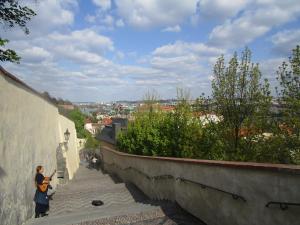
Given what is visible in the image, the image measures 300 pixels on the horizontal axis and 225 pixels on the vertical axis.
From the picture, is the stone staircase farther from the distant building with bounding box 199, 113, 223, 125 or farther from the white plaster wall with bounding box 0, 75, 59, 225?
the distant building with bounding box 199, 113, 223, 125

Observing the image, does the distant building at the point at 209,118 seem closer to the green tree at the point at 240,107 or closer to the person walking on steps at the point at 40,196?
the green tree at the point at 240,107

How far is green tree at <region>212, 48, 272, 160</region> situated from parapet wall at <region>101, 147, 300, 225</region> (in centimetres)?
348

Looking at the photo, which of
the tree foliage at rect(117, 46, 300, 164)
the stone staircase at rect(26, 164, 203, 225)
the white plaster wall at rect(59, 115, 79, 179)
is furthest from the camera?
the white plaster wall at rect(59, 115, 79, 179)

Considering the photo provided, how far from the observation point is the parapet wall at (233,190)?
5.01 metres

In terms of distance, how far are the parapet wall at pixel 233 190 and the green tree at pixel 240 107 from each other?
3.48m

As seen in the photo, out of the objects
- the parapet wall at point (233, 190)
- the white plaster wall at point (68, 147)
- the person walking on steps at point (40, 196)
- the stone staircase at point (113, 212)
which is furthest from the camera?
the white plaster wall at point (68, 147)

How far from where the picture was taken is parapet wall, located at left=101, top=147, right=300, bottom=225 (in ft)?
16.4

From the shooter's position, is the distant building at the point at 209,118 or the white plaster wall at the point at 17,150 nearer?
the white plaster wall at the point at 17,150

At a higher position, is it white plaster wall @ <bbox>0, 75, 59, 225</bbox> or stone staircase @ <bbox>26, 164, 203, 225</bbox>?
white plaster wall @ <bbox>0, 75, 59, 225</bbox>

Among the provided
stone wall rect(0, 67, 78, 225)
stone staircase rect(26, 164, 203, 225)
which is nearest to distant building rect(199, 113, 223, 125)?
stone staircase rect(26, 164, 203, 225)

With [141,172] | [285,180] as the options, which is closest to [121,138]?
[141,172]

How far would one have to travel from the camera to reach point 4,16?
27.6 feet

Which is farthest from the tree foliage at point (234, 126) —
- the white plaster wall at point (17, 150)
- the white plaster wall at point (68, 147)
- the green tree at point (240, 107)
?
the white plaster wall at point (68, 147)

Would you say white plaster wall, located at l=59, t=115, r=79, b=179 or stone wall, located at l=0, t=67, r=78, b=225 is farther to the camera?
white plaster wall, located at l=59, t=115, r=79, b=179
